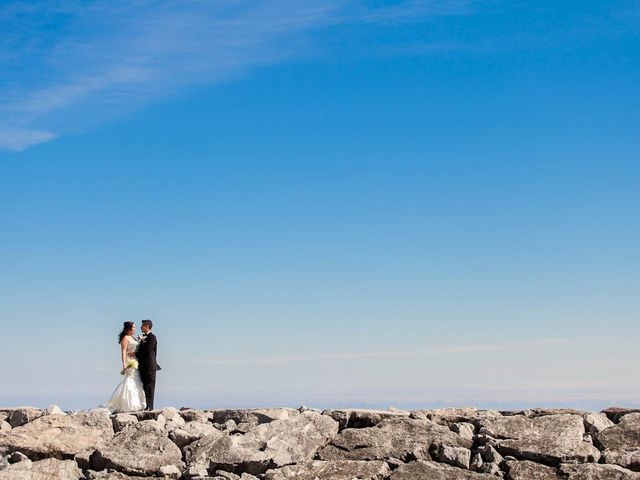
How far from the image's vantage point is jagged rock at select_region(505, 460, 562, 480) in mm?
12633

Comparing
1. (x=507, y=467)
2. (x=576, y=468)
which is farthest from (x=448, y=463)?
(x=576, y=468)

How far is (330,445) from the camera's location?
13.9 m

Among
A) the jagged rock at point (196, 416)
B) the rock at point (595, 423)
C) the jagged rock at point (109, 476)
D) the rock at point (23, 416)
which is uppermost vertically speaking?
the rock at point (595, 423)

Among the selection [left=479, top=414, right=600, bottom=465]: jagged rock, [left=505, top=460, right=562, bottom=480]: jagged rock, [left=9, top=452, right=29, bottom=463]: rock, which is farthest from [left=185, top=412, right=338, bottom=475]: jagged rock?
[left=505, top=460, right=562, bottom=480]: jagged rock

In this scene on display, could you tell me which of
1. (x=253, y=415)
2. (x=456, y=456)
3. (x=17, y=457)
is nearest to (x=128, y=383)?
(x=17, y=457)

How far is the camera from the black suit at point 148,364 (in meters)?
17.4

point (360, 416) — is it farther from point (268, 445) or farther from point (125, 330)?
point (125, 330)

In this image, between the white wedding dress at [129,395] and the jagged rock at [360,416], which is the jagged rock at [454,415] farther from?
the white wedding dress at [129,395]

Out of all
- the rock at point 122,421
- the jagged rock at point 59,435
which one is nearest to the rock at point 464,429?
the rock at point 122,421

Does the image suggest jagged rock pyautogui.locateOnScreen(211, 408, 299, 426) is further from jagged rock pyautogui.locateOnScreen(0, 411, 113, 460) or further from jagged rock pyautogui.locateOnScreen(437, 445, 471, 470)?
jagged rock pyautogui.locateOnScreen(437, 445, 471, 470)

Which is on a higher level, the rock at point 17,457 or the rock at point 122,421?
the rock at point 122,421

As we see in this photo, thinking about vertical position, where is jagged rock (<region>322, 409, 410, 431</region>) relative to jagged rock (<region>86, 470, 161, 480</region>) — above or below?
above

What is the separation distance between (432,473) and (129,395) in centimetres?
683

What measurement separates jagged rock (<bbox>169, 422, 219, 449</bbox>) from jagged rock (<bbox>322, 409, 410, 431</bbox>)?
200cm
